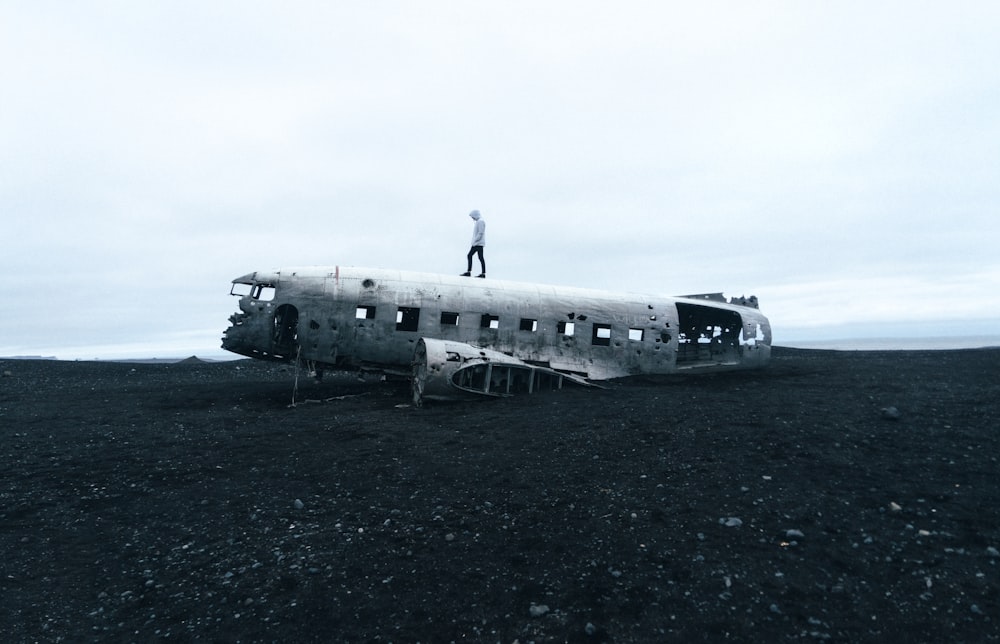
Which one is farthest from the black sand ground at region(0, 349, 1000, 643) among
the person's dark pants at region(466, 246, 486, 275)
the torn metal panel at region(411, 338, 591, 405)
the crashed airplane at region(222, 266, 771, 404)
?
the person's dark pants at region(466, 246, 486, 275)

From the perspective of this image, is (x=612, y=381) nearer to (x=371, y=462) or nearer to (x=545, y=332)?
(x=545, y=332)

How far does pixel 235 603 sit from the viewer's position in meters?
5.81

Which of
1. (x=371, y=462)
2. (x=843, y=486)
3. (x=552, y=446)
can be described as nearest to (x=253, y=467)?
(x=371, y=462)

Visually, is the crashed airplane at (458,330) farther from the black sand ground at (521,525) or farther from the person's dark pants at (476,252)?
the black sand ground at (521,525)

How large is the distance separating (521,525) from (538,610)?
199cm

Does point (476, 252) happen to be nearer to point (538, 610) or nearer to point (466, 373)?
point (466, 373)

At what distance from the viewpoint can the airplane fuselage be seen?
56.3 feet

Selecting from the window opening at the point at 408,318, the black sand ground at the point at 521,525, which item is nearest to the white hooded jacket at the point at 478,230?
the window opening at the point at 408,318

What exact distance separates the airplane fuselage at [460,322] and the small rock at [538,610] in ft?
41.6

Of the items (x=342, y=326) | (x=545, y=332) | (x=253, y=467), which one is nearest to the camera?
(x=253, y=467)

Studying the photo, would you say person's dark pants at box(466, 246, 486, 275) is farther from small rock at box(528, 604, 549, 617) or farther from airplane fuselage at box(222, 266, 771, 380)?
small rock at box(528, 604, 549, 617)

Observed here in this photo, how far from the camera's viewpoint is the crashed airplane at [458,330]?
1673 cm

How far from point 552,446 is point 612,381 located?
30.2 feet

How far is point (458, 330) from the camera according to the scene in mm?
18234
